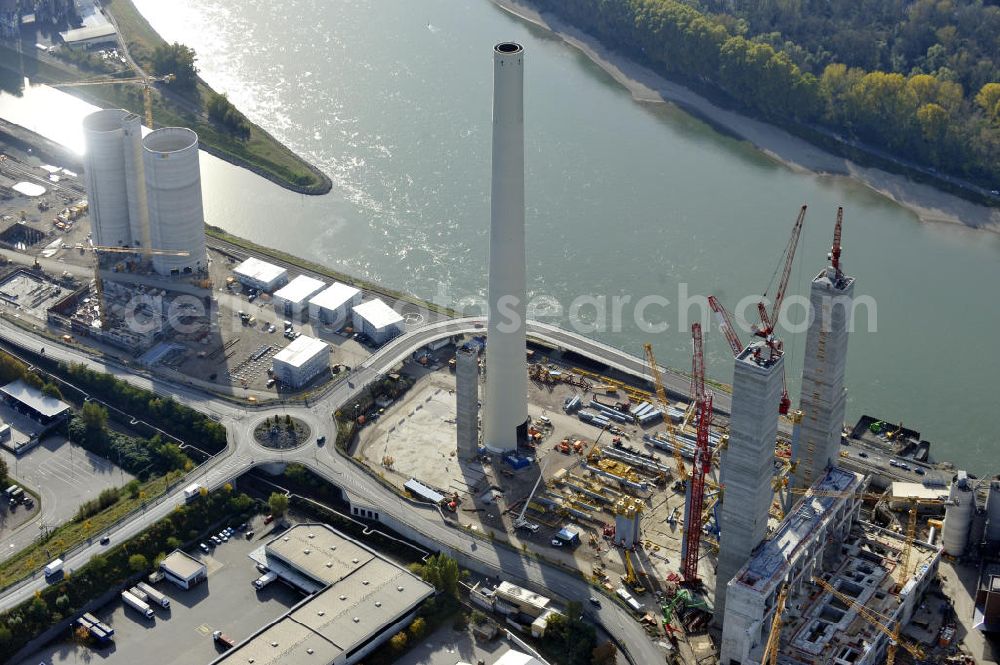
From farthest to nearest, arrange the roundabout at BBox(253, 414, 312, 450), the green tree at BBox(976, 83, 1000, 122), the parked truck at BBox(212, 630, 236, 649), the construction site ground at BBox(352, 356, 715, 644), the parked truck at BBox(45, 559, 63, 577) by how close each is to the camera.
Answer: the green tree at BBox(976, 83, 1000, 122)
the roundabout at BBox(253, 414, 312, 450)
the construction site ground at BBox(352, 356, 715, 644)
the parked truck at BBox(45, 559, 63, 577)
the parked truck at BBox(212, 630, 236, 649)

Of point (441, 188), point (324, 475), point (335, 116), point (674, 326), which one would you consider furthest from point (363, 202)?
point (324, 475)

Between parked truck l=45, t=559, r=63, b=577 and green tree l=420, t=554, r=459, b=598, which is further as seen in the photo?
parked truck l=45, t=559, r=63, b=577

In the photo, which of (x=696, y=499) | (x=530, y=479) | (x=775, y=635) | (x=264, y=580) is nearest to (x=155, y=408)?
(x=264, y=580)

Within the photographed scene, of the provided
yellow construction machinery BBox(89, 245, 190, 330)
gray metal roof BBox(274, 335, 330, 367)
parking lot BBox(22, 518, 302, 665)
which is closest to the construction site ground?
gray metal roof BBox(274, 335, 330, 367)

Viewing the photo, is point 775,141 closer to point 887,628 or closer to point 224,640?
point 887,628

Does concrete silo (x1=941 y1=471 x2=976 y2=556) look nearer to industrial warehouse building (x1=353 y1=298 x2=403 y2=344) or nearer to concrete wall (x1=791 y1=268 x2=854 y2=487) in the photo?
concrete wall (x1=791 y1=268 x2=854 y2=487)

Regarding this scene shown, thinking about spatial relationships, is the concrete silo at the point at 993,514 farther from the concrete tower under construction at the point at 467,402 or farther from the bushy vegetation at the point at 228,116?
the bushy vegetation at the point at 228,116
